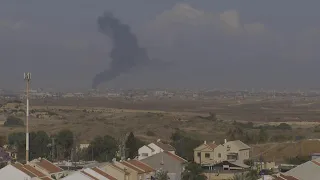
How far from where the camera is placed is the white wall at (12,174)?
3312 centimetres

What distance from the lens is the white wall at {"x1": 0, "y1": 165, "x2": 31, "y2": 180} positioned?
33125mm

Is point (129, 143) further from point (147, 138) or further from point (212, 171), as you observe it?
point (147, 138)

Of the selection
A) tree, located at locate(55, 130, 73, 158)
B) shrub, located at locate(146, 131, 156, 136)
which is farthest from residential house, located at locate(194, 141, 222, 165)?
shrub, located at locate(146, 131, 156, 136)

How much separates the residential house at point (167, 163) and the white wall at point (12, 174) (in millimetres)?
12350

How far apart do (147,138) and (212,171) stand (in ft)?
95.8

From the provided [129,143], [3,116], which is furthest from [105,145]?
[3,116]

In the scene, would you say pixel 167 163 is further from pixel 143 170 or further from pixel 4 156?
pixel 4 156

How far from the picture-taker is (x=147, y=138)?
7244 centimetres

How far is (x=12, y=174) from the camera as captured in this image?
110 feet

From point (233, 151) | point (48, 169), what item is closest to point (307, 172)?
point (48, 169)

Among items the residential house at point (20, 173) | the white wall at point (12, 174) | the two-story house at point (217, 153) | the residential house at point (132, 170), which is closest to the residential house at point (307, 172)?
the residential house at point (132, 170)

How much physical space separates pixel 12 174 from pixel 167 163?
13.8 metres

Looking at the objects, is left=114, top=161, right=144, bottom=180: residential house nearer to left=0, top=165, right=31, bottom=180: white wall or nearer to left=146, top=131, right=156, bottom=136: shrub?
left=0, top=165, right=31, bottom=180: white wall

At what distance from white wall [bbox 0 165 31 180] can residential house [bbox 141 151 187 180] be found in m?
12.3
